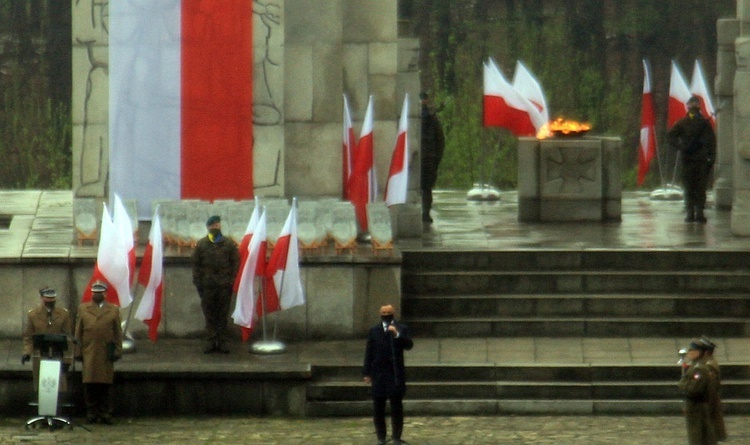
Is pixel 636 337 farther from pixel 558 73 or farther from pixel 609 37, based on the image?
pixel 609 37

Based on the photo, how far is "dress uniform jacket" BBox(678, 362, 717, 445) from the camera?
1798 centimetres

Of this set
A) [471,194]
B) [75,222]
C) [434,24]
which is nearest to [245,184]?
[75,222]

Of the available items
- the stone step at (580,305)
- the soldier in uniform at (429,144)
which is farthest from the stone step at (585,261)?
the soldier in uniform at (429,144)

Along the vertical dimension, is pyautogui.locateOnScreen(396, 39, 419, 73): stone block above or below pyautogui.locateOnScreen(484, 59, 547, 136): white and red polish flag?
above

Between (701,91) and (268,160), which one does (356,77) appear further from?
(701,91)

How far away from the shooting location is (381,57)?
27.1 metres

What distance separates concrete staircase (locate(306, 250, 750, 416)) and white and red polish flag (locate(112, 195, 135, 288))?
249cm

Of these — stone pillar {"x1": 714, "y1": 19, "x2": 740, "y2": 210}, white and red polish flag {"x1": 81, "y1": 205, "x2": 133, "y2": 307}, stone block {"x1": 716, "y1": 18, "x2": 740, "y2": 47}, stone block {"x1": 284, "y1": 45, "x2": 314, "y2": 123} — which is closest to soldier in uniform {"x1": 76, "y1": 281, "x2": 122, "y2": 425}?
white and red polish flag {"x1": 81, "y1": 205, "x2": 133, "y2": 307}

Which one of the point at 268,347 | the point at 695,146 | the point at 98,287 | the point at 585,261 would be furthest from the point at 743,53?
the point at 98,287

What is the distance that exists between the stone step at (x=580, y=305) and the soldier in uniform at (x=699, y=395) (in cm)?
608

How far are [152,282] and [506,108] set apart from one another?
1069cm

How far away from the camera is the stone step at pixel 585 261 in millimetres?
25172

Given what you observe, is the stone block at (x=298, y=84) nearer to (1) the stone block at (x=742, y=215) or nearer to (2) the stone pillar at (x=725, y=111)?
(1) the stone block at (x=742, y=215)

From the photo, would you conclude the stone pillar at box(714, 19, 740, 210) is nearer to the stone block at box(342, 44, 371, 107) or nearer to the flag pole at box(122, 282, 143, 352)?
the stone block at box(342, 44, 371, 107)
